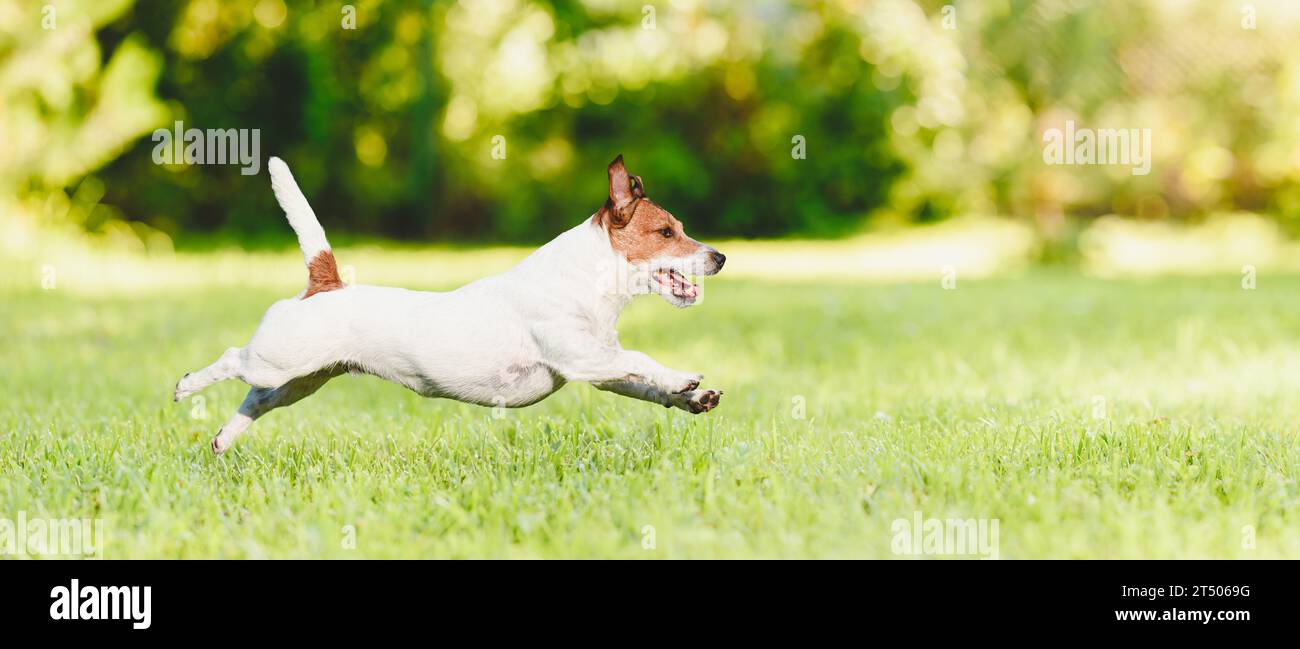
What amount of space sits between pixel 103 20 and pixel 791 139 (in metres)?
9.62

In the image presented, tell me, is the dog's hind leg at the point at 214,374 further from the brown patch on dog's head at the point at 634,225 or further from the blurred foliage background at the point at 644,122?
the blurred foliage background at the point at 644,122

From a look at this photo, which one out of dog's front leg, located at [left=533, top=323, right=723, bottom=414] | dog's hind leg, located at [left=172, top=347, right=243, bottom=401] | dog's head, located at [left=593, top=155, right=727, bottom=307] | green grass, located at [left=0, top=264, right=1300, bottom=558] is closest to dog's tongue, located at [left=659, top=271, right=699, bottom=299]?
dog's head, located at [left=593, top=155, right=727, bottom=307]

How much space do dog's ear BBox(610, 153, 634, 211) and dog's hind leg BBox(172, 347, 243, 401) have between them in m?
1.12

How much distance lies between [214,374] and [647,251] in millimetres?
1254

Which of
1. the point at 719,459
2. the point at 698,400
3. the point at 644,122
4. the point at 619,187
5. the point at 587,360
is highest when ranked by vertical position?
the point at 644,122

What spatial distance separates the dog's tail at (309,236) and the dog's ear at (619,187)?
813 millimetres

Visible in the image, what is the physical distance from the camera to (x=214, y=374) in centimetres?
307

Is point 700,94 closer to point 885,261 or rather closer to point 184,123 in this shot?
point 885,261

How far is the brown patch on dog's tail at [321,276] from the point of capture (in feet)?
10.2

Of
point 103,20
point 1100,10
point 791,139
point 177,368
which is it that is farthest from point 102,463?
point 791,139

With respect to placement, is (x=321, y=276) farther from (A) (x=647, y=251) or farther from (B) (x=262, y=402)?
(A) (x=647, y=251)

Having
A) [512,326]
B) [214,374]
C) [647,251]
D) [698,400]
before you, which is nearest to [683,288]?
[647,251]

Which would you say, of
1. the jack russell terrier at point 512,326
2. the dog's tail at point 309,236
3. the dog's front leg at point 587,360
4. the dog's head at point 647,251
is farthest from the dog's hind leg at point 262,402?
the dog's head at point 647,251

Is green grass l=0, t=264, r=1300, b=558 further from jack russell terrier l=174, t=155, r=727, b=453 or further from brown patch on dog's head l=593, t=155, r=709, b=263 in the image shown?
brown patch on dog's head l=593, t=155, r=709, b=263
